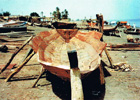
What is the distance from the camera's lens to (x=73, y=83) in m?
2.29

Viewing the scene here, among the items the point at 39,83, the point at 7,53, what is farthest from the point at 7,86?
the point at 7,53

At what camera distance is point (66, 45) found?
5621 mm

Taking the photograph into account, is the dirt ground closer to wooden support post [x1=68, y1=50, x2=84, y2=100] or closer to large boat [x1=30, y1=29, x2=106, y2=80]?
large boat [x1=30, y1=29, x2=106, y2=80]

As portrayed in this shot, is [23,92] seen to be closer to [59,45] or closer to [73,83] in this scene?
[73,83]

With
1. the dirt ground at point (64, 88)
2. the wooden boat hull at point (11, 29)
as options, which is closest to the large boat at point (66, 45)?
the dirt ground at point (64, 88)

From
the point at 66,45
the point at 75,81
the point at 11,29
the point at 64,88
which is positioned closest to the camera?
the point at 75,81

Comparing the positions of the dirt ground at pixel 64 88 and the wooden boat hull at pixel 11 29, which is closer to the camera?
the dirt ground at pixel 64 88

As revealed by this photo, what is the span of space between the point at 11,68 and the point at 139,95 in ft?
16.4

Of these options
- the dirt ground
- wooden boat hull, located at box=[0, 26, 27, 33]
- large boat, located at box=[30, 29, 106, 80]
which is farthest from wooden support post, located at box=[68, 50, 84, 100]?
wooden boat hull, located at box=[0, 26, 27, 33]

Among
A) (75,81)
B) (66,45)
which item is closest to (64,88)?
(75,81)

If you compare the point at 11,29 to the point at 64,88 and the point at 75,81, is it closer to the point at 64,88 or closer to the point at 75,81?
the point at 64,88

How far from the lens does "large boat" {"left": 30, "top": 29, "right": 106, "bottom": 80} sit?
4320mm

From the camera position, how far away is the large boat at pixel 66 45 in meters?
4.32

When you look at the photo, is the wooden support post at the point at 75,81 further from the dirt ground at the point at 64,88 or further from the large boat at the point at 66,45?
the large boat at the point at 66,45
